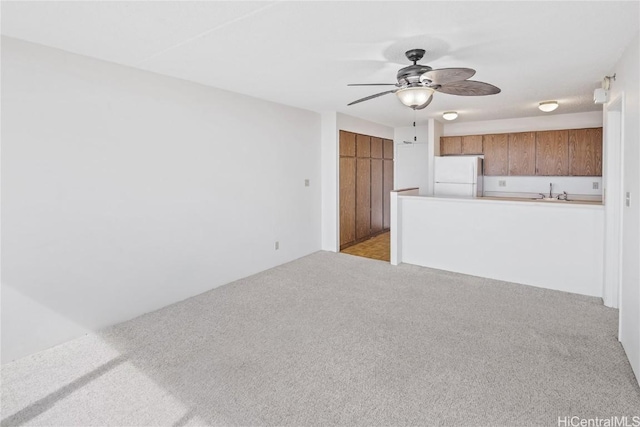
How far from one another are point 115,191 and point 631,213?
3.99m

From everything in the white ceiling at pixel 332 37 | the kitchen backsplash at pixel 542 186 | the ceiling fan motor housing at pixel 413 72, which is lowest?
the kitchen backsplash at pixel 542 186

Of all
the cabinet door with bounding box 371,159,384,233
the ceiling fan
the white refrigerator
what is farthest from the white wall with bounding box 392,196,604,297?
the ceiling fan

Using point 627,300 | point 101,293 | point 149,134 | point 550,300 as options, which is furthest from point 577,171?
point 101,293

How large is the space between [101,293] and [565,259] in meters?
4.64

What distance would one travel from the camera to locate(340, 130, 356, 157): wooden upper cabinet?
554cm

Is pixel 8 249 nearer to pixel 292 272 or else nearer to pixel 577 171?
pixel 292 272

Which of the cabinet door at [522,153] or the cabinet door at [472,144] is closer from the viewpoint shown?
the cabinet door at [522,153]

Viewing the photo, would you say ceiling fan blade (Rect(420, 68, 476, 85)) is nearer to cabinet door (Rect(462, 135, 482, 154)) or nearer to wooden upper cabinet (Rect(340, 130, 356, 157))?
wooden upper cabinet (Rect(340, 130, 356, 157))

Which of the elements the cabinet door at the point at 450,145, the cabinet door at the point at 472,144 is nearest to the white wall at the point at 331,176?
the cabinet door at the point at 450,145

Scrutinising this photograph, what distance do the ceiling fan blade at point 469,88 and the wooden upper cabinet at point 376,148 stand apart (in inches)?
144

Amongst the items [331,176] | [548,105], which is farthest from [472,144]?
[331,176]

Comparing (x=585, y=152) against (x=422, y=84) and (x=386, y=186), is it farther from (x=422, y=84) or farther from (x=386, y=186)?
(x=422, y=84)

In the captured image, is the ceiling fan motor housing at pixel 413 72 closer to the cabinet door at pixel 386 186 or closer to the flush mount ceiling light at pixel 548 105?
the flush mount ceiling light at pixel 548 105

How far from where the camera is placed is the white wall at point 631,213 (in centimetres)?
218
